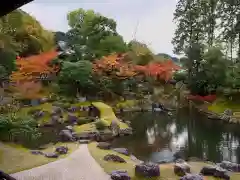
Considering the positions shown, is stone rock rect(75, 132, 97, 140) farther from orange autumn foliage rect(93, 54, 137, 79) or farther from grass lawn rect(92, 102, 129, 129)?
orange autumn foliage rect(93, 54, 137, 79)

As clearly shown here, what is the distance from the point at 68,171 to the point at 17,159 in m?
1.68

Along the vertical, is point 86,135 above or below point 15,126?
below

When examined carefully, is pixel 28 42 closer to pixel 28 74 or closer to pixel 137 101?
pixel 28 74

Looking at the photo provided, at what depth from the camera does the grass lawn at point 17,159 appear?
7540mm

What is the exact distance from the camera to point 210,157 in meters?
10.3

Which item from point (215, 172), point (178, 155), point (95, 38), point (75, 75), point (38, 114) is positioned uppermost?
point (95, 38)

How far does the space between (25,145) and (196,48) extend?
15082 millimetres

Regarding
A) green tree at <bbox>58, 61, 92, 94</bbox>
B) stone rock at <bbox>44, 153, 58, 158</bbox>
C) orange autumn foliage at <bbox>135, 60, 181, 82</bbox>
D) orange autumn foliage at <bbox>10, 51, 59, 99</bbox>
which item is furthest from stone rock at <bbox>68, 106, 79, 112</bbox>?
stone rock at <bbox>44, 153, 58, 158</bbox>

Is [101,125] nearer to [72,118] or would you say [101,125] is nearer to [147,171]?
[72,118]

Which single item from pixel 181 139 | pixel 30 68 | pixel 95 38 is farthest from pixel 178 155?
pixel 95 38

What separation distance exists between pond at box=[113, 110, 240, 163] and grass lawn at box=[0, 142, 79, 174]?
10.7 feet

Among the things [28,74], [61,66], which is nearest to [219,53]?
[61,66]

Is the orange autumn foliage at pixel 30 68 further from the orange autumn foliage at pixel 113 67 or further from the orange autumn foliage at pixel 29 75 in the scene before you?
the orange autumn foliage at pixel 113 67

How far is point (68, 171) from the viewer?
7.48 meters
